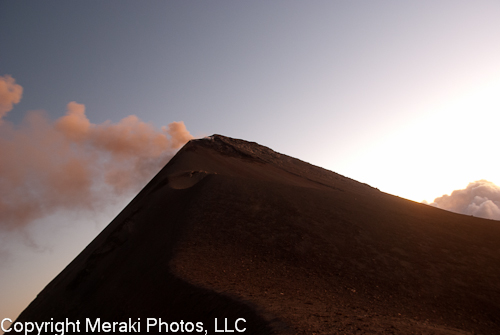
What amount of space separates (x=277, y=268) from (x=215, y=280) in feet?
12.6

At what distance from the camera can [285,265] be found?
1585 cm

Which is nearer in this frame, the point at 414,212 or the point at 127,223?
the point at 127,223

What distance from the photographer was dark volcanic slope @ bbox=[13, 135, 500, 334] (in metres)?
10.8

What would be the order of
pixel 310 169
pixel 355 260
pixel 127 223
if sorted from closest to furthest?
pixel 355 260 < pixel 127 223 < pixel 310 169

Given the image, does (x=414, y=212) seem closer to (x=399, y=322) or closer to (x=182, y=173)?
(x=399, y=322)

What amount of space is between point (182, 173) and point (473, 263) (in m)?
21.7

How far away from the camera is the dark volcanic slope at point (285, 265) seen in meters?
10.8

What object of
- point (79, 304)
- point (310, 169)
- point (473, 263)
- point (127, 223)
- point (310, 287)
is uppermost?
point (310, 169)

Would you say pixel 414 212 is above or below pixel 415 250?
above

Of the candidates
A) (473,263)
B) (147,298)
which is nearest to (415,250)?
(473,263)

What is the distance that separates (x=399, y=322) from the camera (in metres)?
9.73

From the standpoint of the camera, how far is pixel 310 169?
44.1 m

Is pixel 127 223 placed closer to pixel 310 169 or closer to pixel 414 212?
pixel 414 212

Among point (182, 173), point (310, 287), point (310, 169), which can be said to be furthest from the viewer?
point (310, 169)
